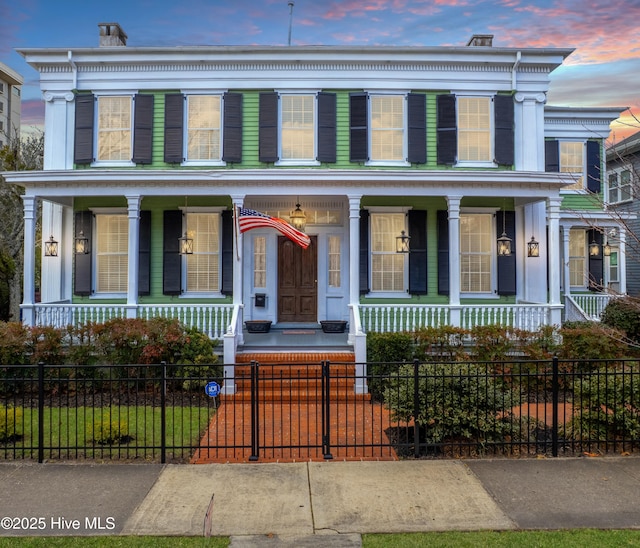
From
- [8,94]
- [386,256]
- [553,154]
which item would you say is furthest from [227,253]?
[8,94]

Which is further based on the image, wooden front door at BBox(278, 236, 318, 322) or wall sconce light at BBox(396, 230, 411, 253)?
wooden front door at BBox(278, 236, 318, 322)

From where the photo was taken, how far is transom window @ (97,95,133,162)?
1298 centimetres

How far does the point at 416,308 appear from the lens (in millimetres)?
11570

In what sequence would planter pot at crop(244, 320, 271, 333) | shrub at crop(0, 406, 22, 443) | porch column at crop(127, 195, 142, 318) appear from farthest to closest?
Answer: 1. planter pot at crop(244, 320, 271, 333)
2. porch column at crop(127, 195, 142, 318)
3. shrub at crop(0, 406, 22, 443)

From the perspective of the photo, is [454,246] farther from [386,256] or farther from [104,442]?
[104,442]

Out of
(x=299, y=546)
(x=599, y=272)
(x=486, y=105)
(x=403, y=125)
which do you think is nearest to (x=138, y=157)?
(x=403, y=125)

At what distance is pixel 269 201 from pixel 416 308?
5038mm

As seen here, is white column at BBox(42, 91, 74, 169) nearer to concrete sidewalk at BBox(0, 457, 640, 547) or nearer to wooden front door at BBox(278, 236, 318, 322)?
wooden front door at BBox(278, 236, 318, 322)

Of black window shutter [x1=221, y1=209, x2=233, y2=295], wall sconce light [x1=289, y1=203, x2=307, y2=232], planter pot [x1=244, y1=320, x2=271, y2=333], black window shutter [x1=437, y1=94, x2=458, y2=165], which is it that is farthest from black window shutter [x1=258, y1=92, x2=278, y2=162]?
black window shutter [x1=437, y1=94, x2=458, y2=165]

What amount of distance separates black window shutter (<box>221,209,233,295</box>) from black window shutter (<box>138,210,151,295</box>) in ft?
6.67

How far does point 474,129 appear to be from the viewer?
42.9 ft

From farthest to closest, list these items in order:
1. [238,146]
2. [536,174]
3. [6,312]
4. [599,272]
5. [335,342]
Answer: [6,312], [599,272], [238,146], [536,174], [335,342]

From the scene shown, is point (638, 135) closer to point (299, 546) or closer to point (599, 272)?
point (599, 272)

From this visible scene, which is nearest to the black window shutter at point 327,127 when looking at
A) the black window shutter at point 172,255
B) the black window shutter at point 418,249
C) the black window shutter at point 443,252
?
the black window shutter at point 418,249
